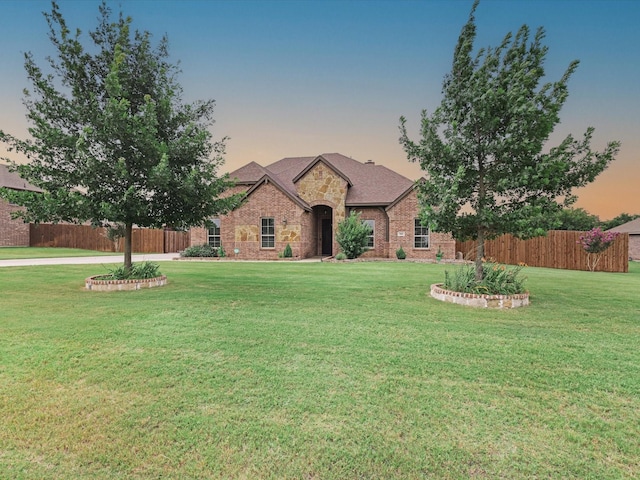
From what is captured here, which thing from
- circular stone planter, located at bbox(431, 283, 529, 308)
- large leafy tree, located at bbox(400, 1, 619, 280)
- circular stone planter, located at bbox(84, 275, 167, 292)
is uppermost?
large leafy tree, located at bbox(400, 1, 619, 280)

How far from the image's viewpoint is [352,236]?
63.2 feet

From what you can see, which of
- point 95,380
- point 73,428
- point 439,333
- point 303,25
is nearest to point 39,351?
point 95,380

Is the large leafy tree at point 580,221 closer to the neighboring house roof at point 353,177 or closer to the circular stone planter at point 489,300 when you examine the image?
the neighboring house roof at point 353,177

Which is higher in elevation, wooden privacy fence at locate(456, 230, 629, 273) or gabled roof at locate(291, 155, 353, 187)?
gabled roof at locate(291, 155, 353, 187)

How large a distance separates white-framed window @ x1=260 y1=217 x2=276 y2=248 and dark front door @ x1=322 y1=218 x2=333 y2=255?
4.33 metres

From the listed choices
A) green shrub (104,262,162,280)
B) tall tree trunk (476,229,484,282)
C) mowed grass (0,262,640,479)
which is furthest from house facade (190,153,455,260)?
mowed grass (0,262,640,479)

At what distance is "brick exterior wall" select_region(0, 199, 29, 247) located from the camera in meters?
30.8

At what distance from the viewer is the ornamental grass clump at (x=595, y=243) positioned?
16688 millimetres

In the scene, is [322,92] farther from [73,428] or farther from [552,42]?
[73,428]

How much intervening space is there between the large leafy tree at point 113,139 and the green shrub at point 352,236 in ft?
34.7

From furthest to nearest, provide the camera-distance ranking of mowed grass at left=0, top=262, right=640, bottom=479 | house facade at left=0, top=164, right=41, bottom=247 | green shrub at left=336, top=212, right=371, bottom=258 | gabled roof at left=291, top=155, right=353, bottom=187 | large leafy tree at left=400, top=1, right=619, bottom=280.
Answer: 1. house facade at left=0, top=164, right=41, bottom=247
2. gabled roof at left=291, top=155, right=353, bottom=187
3. green shrub at left=336, top=212, right=371, bottom=258
4. large leafy tree at left=400, top=1, right=619, bottom=280
5. mowed grass at left=0, top=262, right=640, bottom=479

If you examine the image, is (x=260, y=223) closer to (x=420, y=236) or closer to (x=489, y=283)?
(x=420, y=236)

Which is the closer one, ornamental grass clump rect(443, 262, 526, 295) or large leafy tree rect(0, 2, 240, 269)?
ornamental grass clump rect(443, 262, 526, 295)

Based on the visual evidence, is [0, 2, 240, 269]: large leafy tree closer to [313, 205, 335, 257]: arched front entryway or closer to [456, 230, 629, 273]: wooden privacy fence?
[456, 230, 629, 273]: wooden privacy fence
